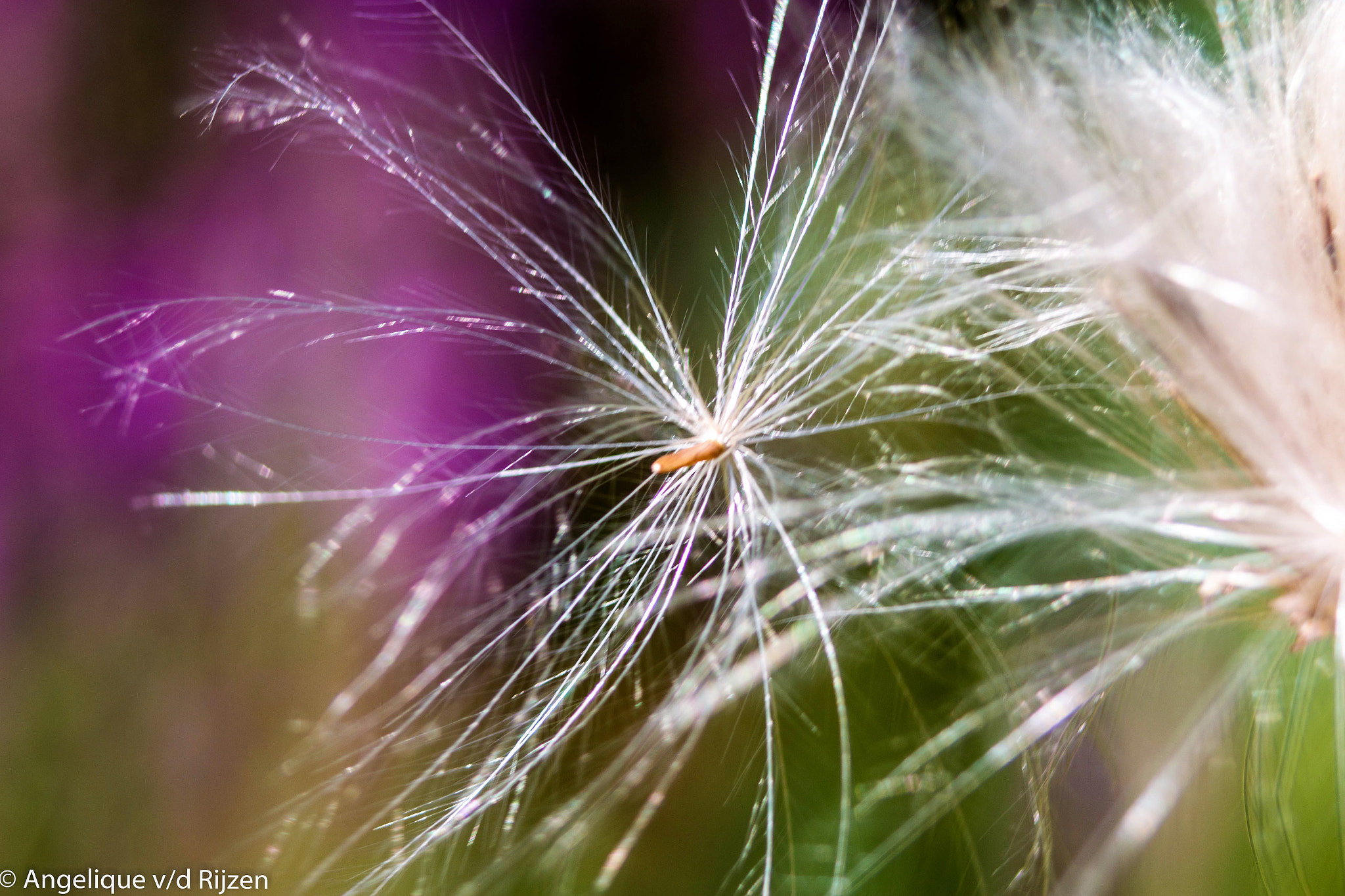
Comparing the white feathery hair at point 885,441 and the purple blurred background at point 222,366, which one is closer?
the white feathery hair at point 885,441

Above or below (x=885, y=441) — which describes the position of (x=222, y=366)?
above

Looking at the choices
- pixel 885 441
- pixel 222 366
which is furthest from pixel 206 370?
pixel 885 441

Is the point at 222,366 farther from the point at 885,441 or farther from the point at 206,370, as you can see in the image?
the point at 885,441

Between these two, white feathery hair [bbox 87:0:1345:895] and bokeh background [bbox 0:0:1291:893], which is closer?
white feathery hair [bbox 87:0:1345:895]

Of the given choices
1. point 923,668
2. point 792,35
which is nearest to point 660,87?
point 792,35

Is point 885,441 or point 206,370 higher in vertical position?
point 206,370
